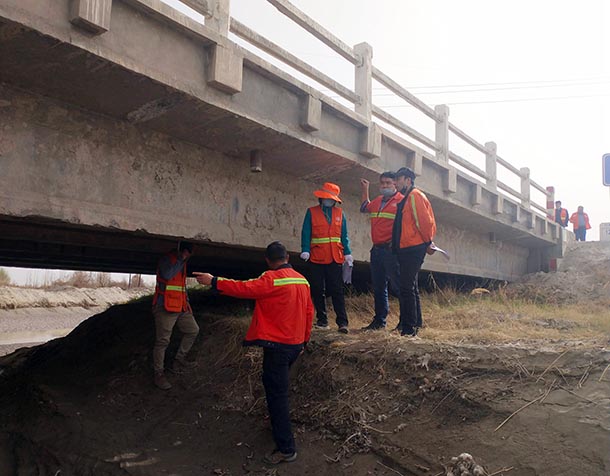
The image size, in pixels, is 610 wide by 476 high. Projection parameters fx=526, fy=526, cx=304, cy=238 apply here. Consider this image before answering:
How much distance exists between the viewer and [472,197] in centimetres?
1012

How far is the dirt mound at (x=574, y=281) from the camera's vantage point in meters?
11.8

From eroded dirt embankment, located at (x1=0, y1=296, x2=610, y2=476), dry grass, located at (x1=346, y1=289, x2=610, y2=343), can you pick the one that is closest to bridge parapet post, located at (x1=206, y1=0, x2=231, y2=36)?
eroded dirt embankment, located at (x1=0, y1=296, x2=610, y2=476)

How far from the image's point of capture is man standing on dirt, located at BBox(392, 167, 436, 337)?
600 cm

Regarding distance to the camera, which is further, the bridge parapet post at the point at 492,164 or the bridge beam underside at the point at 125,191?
the bridge parapet post at the point at 492,164

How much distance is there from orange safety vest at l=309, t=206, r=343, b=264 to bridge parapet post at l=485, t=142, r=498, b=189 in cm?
623

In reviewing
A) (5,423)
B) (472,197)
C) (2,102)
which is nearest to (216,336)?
(5,423)

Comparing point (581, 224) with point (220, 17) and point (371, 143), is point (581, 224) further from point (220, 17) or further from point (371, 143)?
point (220, 17)

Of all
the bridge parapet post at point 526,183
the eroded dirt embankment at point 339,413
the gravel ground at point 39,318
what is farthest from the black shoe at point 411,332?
the gravel ground at point 39,318

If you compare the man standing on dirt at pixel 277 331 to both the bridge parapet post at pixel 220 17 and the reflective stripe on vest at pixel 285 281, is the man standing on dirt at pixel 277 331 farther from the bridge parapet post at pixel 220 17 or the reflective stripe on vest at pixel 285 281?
the bridge parapet post at pixel 220 17

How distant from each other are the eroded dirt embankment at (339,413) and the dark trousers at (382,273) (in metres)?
0.67

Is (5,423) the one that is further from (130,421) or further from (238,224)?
(238,224)

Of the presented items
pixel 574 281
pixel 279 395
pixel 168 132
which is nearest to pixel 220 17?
pixel 168 132

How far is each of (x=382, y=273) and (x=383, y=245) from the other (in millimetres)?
357

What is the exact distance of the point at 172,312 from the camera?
21.2 ft
